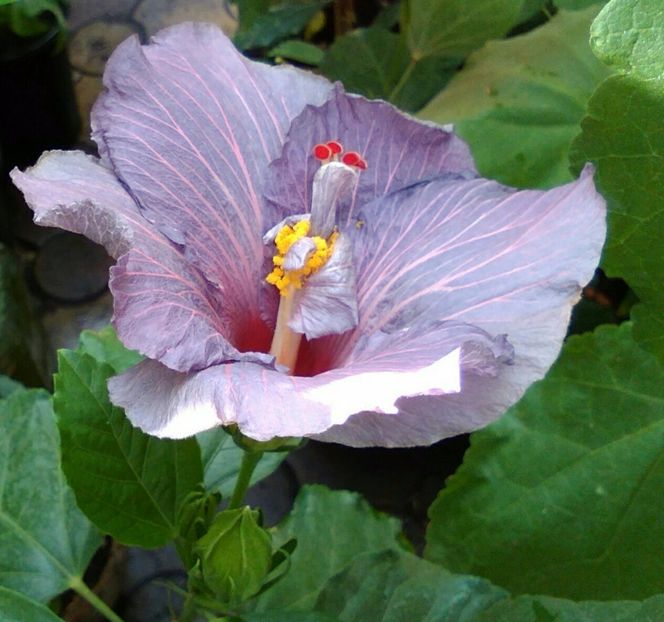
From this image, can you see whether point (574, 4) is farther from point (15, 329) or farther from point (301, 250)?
point (15, 329)

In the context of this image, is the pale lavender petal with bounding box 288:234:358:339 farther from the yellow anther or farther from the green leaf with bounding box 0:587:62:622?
the green leaf with bounding box 0:587:62:622

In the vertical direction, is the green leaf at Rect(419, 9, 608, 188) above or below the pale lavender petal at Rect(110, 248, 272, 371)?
below

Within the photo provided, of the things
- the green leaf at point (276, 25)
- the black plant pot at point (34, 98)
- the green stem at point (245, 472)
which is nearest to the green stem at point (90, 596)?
the green stem at point (245, 472)

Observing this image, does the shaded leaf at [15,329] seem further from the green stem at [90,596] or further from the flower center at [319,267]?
the flower center at [319,267]

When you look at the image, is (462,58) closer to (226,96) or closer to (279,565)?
(226,96)

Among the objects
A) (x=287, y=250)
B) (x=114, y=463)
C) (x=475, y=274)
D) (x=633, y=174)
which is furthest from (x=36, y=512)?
(x=633, y=174)

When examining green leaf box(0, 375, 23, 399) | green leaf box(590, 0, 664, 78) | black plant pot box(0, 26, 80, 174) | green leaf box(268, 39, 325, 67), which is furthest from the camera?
black plant pot box(0, 26, 80, 174)

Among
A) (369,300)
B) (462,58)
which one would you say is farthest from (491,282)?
(462,58)

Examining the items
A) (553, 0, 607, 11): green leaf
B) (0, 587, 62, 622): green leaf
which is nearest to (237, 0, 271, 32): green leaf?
(553, 0, 607, 11): green leaf
